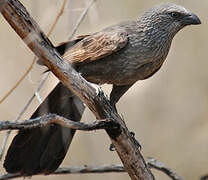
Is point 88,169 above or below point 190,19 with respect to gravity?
below

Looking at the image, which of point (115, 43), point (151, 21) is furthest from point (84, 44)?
point (151, 21)

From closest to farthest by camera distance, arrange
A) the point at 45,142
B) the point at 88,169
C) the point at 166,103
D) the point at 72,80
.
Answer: the point at 72,80 < the point at 88,169 < the point at 45,142 < the point at 166,103

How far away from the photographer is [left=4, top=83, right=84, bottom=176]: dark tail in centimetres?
409

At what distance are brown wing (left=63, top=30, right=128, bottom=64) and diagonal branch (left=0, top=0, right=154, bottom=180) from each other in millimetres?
607

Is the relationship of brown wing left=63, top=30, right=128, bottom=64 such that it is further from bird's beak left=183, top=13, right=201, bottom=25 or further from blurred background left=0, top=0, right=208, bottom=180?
blurred background left=0, top=0, right=208, bottom=180

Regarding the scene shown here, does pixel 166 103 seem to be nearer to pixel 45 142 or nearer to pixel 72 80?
pixel 45 142

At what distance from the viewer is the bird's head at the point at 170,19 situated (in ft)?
13.5

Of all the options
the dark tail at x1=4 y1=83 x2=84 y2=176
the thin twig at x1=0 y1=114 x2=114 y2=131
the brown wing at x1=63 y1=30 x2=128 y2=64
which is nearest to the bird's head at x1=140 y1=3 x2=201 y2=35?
the brown wing at x1=63 y1=30 x2=128 y2=64

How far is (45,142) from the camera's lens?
4.27m

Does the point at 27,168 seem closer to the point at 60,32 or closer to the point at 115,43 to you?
the point at 115,43

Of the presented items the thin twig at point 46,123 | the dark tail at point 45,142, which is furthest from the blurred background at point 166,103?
the thin twig at point 46,123

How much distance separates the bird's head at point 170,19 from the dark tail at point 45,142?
0.81 m

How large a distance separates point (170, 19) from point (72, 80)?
1.11 metres

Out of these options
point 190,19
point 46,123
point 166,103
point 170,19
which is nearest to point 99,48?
point 170,19
